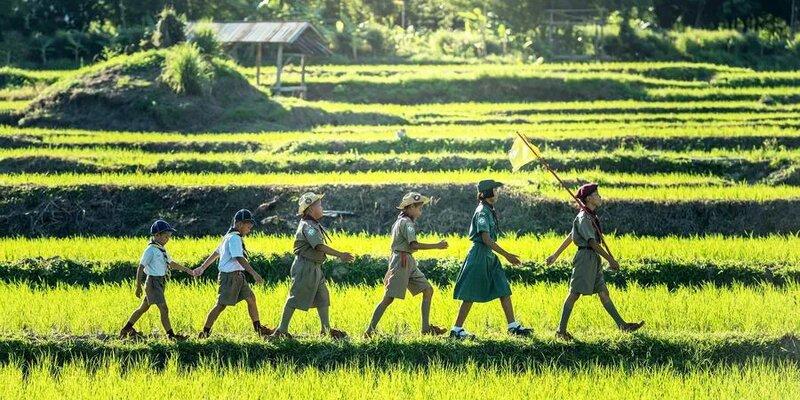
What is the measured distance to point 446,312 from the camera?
9.95 metres

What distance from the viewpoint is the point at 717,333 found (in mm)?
8969

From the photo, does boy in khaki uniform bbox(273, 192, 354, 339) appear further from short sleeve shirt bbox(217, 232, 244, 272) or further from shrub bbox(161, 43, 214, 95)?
shrub bbox(161, 43, 214, 95)

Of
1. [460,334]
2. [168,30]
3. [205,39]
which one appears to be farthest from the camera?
[168,30]

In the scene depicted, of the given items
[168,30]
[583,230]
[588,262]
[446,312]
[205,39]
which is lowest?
[446,312]

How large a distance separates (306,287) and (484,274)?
1.30 metres

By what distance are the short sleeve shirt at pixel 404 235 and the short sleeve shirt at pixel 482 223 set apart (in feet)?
1.42

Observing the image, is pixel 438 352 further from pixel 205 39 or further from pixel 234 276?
pixel 205 39

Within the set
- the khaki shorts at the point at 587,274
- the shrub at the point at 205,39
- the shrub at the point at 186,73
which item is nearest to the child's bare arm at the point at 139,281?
the khaki shorts at the point at 587,274

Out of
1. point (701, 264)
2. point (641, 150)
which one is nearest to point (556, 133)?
point (641, 150)

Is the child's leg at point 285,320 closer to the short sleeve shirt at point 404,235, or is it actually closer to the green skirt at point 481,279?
the short sleeve shirt at point 404,235

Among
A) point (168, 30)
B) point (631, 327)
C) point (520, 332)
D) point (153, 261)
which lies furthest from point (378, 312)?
point (168, 30)

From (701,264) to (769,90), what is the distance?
17.8 m

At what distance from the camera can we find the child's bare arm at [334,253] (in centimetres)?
894

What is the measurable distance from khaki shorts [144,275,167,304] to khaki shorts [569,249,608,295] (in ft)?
9.83
